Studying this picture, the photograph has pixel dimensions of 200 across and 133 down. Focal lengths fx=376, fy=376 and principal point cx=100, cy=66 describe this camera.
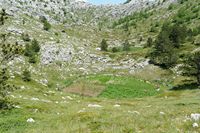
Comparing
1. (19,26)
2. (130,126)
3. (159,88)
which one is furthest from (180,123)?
(19,26)

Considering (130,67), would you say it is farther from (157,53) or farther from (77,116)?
(77,116)

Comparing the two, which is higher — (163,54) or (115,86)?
(163,54)

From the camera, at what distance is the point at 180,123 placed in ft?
60.5

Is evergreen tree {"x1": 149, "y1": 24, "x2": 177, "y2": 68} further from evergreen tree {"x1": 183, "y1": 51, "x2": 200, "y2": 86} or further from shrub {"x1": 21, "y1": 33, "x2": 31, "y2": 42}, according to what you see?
shrub {"x1": 21, "y1": 33, "x2": 31, "y2": 42}

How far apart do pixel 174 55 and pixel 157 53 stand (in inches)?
189

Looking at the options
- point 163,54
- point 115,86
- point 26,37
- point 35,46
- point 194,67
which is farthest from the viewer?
point 26,37

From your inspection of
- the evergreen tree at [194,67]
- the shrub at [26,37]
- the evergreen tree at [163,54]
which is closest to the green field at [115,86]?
the evergreen tree at [194,67]

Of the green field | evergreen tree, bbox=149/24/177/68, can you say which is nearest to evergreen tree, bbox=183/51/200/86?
the green field

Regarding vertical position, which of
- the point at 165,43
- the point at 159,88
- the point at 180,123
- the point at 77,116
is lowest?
the point at 159,88

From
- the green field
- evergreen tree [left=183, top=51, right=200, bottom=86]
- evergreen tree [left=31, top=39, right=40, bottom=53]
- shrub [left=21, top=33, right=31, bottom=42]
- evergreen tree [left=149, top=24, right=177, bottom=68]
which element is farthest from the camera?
shrub [left=21, top=33, right=31, bottom=42]

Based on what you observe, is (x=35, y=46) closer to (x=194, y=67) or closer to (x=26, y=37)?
(x=26, y=37)

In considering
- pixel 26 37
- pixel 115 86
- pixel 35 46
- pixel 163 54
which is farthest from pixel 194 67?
pixel 26 37

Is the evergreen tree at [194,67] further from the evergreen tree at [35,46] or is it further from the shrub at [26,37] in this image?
the shrub at [26,37]

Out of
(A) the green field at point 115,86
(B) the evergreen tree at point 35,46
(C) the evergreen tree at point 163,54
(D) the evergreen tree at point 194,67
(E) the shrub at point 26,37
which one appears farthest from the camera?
(E) the shrub at point 26,37
